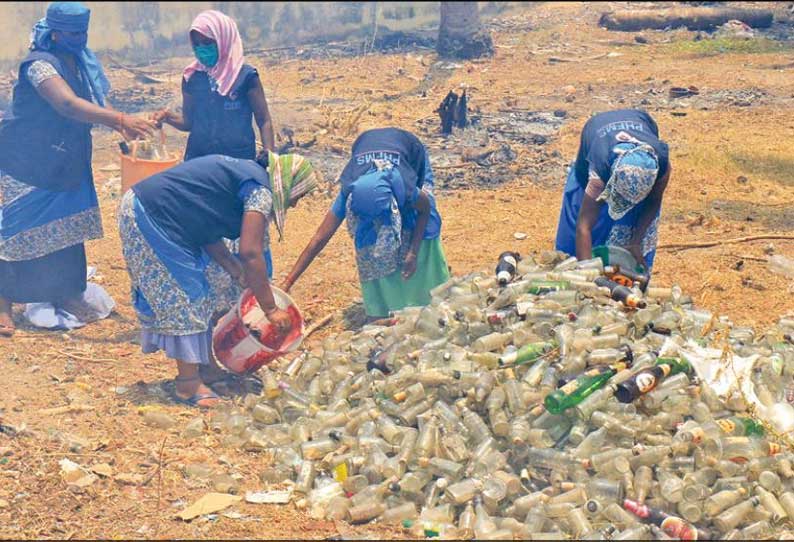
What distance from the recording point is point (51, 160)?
670 cm

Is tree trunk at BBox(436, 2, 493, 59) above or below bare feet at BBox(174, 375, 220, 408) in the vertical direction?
above

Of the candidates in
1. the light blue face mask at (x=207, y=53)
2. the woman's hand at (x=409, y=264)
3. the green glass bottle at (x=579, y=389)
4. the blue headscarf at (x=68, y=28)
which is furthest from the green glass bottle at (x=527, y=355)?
the blue headscarf at (x=68, y=28)

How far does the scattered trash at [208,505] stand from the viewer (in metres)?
4.65

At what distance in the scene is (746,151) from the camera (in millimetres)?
10875

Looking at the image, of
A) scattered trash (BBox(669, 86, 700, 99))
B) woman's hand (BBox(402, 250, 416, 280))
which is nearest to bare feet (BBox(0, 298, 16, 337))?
woman's hand (BBox(402, 250, 416, 280))

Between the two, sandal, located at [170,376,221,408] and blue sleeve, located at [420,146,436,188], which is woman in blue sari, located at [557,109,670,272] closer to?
blue sleeve, located at [420,146,436,188]

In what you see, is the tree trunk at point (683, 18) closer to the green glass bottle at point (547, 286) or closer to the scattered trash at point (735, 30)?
the scattered trash at point (735, 30)

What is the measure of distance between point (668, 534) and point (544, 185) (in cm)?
651

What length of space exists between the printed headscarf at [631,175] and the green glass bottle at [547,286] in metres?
0.63

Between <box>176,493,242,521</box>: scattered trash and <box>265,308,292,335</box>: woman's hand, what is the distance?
3.69ft

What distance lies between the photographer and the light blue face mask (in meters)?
6.61

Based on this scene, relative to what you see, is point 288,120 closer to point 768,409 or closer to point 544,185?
point 544,185

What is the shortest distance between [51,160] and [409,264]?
261 cm

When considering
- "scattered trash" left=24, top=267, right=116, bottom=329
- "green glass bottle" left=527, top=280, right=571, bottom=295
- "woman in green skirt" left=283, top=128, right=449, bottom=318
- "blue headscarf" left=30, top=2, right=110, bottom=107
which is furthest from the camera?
"scattered trash" left=24, top=267, right=116, bottom=329
